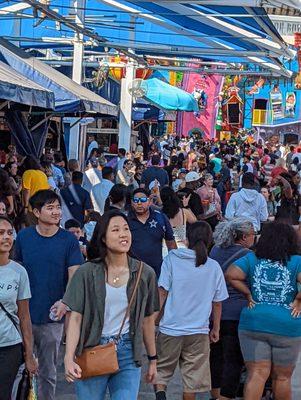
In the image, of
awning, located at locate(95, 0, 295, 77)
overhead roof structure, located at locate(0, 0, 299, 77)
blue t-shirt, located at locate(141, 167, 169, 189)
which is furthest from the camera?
blue t-shirt, located at locate(141, 167, 169, 189)

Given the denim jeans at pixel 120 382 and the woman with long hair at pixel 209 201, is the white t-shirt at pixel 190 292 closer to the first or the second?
the denim jeans at pixel 120 382

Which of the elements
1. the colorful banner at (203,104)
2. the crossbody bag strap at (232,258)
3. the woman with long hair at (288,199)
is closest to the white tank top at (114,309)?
the crossbody bag strap at (232,258)

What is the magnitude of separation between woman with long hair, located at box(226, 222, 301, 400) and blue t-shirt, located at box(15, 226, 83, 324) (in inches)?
50.7

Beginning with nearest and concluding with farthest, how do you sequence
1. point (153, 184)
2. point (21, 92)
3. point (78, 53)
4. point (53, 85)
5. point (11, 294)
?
1. point (11, 294)
2. point (21, 92)
3. point (153, 184)
4. point (53, 85)
5. point (78, 53)

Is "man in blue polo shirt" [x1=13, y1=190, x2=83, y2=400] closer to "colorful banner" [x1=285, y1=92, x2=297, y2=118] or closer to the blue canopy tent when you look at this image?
the blue canopy tent

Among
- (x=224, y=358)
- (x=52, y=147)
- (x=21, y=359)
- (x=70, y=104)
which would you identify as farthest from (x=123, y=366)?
(x=52, y=147)

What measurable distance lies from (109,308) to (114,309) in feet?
0.10

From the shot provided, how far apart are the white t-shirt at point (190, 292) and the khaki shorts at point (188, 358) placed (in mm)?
78

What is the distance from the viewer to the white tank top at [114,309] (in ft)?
17.9

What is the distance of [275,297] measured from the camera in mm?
6848

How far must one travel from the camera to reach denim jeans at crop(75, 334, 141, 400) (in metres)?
5.50

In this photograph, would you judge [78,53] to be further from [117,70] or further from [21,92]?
[21,92]

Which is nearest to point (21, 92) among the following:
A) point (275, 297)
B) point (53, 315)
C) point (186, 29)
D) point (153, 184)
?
point (153, 184)

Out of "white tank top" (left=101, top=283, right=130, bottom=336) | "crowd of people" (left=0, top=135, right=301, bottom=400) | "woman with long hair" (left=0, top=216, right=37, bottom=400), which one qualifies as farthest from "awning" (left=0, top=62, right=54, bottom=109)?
"white tank top" (left=101, top=283, right=130, bottom=336)
